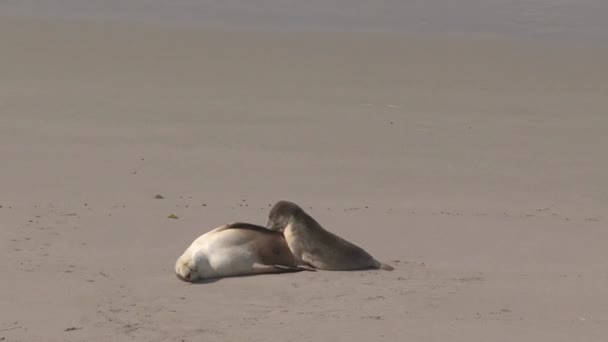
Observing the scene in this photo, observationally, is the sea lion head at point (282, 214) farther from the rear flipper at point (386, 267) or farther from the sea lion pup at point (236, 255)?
the rear flipper at point (386, 267)

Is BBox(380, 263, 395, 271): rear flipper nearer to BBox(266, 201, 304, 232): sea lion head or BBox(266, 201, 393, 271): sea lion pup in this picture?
BBox(266, 201, 393, 271): sea lion pup

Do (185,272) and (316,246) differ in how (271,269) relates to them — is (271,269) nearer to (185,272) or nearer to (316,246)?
(316,246)

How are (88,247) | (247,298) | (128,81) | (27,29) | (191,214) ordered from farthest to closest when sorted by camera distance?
1. (27,29)
2. (128,81)
3. (191,214)
4. (88,247)
5. (247,298)

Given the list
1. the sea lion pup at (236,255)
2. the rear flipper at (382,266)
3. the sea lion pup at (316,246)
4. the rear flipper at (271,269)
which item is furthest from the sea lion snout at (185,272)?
the rear flipper at (382,266)

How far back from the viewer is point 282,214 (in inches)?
251

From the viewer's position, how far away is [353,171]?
8.77 meters

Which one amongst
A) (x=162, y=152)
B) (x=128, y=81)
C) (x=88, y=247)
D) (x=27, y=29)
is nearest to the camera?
(x=88, y=247)

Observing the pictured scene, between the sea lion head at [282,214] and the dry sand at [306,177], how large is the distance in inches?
16.8

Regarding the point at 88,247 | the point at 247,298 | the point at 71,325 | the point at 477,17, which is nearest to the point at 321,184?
the point at 88,247

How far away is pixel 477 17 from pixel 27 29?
18.7ft

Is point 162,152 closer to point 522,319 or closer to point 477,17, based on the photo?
point 522,319

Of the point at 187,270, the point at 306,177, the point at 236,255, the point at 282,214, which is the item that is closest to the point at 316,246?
the point at 282,214

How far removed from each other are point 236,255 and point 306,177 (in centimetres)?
250

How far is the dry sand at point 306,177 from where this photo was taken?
5.40 m
